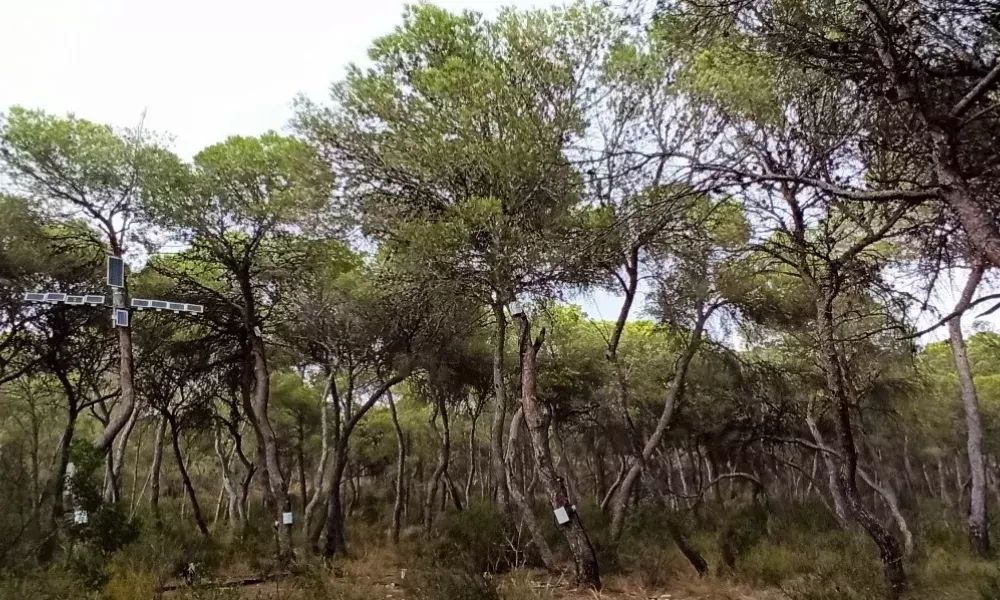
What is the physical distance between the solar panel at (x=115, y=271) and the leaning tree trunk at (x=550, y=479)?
6.02 metres

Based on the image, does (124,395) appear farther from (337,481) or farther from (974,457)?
(974,457)

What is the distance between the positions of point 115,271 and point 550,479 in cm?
706

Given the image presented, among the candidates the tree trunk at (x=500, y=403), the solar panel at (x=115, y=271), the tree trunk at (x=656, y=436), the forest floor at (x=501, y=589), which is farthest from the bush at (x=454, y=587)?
the solar panel at (x=115, y=271)

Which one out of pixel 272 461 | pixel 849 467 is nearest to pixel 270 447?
pixel 272 461

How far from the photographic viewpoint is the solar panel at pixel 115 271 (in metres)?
8.64

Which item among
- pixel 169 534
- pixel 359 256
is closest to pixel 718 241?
pixel 359 256

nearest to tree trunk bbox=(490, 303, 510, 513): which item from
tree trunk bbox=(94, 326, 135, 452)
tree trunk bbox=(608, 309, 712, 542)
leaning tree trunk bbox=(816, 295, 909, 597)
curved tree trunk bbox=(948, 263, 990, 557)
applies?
tree trunk bbox=(608, 309, 712, 542)

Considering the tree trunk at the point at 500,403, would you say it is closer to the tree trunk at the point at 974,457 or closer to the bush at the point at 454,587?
the bush at the point at 454,587

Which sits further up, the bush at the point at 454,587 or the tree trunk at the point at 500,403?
the tree trunk at the point at 500,403

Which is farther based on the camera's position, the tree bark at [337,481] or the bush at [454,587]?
the tree bark at [337,481]

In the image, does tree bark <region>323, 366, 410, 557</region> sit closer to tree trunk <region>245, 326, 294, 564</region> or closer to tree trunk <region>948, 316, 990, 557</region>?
tree trunk <region>245, 326, 294, 564</region>

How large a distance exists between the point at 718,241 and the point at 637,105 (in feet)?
9.34

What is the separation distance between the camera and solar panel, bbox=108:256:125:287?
28.3 feet

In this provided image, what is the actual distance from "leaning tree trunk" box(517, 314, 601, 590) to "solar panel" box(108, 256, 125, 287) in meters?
6.02
